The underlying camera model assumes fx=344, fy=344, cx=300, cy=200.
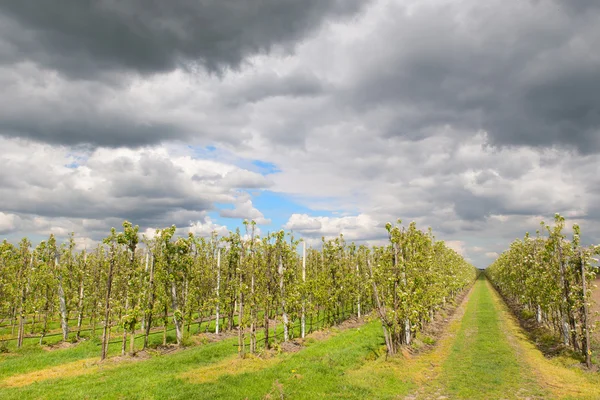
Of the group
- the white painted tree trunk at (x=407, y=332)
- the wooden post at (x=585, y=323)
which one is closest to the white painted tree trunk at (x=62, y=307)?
the white painted tree trunk at (x=407, y=332)

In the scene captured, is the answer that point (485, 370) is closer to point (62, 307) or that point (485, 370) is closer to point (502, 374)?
point (502, 374)

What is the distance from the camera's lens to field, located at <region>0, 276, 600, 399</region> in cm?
1652

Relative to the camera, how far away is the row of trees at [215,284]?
2555 cm

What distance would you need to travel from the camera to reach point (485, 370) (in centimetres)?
2045

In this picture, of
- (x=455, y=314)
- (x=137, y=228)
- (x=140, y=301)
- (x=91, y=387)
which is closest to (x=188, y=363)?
(x=91, y=387)

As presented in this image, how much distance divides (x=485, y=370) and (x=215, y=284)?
32303mm

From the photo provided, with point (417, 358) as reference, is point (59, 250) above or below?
above

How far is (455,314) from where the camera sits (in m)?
47.1

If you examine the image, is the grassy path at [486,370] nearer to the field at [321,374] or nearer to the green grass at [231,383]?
the field at [321,374]

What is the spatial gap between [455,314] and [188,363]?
3785 cm

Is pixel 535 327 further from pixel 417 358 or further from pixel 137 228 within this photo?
pixel 137 228

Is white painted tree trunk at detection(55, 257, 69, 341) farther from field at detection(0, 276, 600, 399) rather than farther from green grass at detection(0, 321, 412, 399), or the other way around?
green grass at detection(0, 321, 412, 399)

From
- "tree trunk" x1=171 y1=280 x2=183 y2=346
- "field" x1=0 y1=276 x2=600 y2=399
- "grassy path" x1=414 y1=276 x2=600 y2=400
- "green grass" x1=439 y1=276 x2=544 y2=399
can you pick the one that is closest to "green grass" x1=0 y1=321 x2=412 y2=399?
"field" x1=0 y1=276 x2=600 y2=399

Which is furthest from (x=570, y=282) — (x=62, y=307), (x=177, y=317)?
(x=62, y=307)
